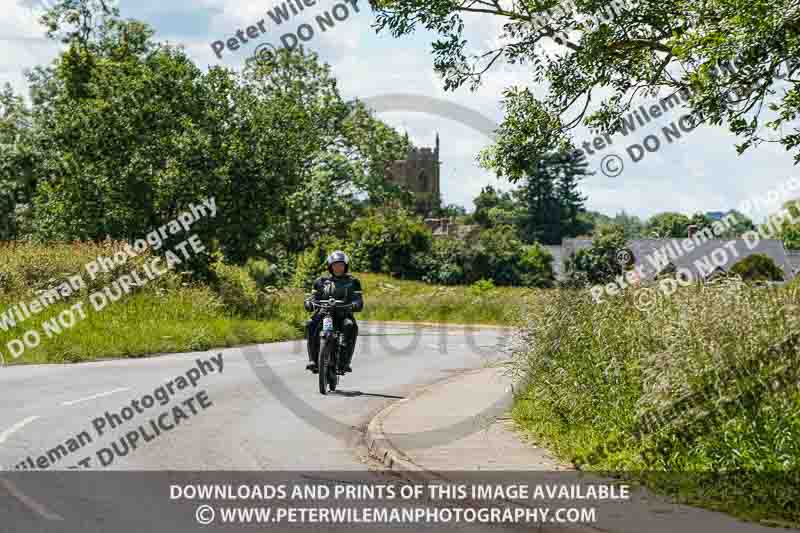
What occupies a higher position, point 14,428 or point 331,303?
point 331,303

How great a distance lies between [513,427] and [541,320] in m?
1.62

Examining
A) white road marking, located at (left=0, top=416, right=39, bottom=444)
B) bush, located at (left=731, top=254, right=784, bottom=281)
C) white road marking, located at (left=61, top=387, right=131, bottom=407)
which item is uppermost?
bush, located at (left=731, top=254, right=784, bottom=281)

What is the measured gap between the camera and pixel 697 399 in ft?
29.7

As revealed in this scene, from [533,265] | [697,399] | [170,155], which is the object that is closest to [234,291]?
[170,155]

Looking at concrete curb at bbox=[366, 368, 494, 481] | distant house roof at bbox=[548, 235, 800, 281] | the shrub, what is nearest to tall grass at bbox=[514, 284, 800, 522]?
distant house roof at bbox=[548, 235, 800, 281]

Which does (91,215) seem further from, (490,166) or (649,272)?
(649,272)

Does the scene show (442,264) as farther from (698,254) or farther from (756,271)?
(756,271)

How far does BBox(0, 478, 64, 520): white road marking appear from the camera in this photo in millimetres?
7477

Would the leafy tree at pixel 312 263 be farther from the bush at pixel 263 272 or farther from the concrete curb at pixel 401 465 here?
the concrete curb at pixel 401 465

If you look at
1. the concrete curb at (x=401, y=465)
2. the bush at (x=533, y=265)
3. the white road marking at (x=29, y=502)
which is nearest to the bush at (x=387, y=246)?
the bush at (x=533, y=265)

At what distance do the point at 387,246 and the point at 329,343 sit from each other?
5298cm

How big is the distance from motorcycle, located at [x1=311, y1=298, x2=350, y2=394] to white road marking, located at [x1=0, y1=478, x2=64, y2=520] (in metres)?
6.94

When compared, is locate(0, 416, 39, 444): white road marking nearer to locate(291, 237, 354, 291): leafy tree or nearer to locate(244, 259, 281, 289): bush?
locate(244, 259, 281, 289): bush

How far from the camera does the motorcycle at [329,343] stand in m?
15.2
